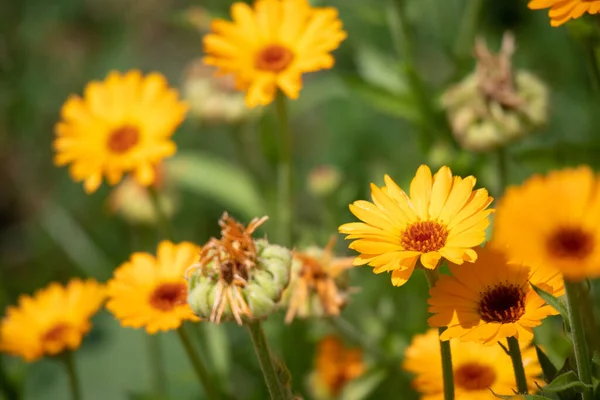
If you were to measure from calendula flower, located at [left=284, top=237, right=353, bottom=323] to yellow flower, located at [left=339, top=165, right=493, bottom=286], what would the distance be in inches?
16.8

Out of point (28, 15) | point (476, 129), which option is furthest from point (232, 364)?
point (28, 15)

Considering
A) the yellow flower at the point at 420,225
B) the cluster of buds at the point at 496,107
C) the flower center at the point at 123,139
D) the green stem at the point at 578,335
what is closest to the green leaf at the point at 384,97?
the cluster of buds at the point at 496,107

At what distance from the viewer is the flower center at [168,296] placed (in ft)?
4.20

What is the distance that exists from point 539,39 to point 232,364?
1.38m

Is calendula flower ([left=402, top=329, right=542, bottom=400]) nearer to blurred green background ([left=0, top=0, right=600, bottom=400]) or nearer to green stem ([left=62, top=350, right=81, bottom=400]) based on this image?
blurred green background ([left=0, top=0, right=600, bottom=400])

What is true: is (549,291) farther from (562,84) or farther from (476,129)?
(562,84)

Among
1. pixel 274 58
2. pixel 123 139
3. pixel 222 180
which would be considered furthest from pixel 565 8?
pixel 222 180

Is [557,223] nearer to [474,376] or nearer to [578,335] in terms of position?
[578,335]

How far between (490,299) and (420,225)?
133 millimetres

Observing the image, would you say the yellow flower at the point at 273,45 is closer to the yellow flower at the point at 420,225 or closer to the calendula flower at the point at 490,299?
the yellow flower at the point at 420,225

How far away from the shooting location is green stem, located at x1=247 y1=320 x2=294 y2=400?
1.07 metres

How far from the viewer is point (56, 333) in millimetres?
1626

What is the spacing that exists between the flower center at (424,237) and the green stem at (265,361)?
228 millimetres

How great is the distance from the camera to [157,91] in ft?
6.13
